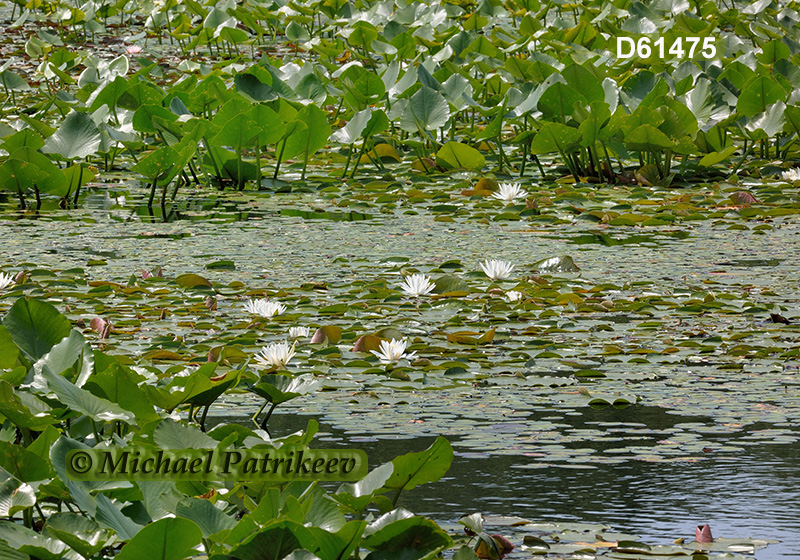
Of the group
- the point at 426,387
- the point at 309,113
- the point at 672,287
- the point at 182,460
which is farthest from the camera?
the point at 309,113

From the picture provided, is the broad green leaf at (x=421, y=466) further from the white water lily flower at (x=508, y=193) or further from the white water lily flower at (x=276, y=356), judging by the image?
the white water lily flower at (x=508, y=193)

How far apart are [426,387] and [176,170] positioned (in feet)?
6.91

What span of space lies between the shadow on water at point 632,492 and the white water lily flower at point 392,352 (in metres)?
0.39

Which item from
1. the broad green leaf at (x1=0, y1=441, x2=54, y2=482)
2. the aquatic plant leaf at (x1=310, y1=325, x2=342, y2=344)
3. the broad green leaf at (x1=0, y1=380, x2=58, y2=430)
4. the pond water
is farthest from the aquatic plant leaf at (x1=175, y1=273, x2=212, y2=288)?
the broad green leaf at (x1=0, y1=441, x2=54, y2=482)

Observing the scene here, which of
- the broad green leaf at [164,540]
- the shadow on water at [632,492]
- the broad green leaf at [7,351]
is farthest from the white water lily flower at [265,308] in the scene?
the broad green leaf at [164,540]

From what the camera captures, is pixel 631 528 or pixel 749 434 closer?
pixel 631 528

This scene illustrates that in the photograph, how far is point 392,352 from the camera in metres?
2.06

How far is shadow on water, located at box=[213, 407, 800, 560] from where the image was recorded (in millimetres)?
1359

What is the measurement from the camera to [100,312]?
8.09ft

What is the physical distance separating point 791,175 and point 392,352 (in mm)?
2574

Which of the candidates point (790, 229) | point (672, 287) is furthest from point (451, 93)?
point (672, 287)

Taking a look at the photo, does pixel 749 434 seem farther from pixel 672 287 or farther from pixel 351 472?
pixel 672 287

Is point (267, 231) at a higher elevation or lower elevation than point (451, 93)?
lower

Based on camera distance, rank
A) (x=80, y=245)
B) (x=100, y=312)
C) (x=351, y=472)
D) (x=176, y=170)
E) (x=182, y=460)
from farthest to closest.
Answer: (x=176, y=170) → (x=80, y=245) → (x=100, y=312) → (x=351, y=472) → (x=182, y=460)
